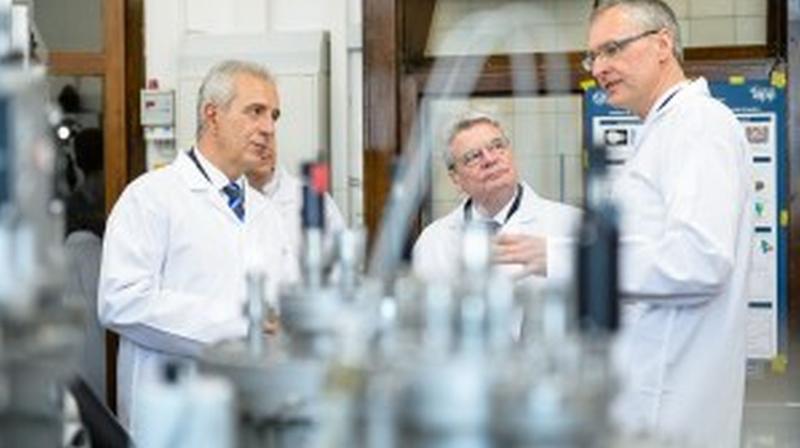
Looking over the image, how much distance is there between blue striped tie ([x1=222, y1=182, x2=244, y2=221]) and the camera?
3025mm

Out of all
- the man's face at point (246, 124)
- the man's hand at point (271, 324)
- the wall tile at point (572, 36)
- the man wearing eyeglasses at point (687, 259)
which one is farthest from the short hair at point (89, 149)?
the man's hand at point (271, 324)

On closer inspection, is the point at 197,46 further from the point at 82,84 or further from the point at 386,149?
the point at 386,149

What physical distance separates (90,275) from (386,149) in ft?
3.41

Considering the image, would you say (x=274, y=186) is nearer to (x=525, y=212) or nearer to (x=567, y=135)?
(x=525, y=212)

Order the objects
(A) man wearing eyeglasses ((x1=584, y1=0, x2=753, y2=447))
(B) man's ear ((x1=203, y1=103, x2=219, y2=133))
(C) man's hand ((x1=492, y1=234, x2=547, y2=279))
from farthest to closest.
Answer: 1. (B) man's ear ((x1=203, y1=103, x2=219, y2=133))
2. (A) man wearing eyeglasses ((x1=584, y1=0, x2=753, y2=447))
3. (C) man's hand ((x1=492, y1=234, x2=547, y2=279))

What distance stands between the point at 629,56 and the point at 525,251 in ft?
2.15

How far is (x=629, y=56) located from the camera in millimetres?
2537

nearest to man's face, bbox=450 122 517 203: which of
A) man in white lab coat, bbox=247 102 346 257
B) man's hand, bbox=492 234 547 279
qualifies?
man in white lab coat, bbox=247 102 346 257

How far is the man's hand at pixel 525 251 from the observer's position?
6.75 ft

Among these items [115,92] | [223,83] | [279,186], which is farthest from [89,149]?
[223,83]

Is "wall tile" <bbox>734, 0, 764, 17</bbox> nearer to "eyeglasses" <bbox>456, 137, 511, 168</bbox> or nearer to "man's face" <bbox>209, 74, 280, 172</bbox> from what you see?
"eyeglasses" <bbox>456, 137, 511, 168</bbox>

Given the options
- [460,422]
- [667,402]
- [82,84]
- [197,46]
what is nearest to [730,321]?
[667,402]

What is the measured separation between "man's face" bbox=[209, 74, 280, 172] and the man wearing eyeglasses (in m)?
0.99

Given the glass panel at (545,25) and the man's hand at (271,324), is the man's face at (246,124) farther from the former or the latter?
the man's hand at (271,324)
